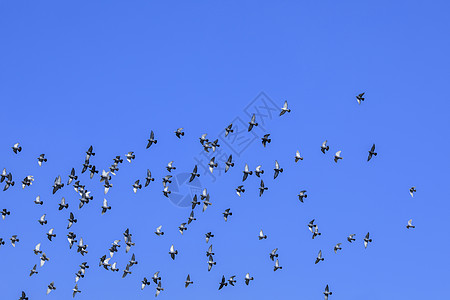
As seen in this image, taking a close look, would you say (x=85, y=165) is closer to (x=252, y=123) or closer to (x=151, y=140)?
(x=151, y=140)

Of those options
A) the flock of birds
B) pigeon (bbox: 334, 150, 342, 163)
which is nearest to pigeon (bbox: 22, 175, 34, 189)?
the flock of birds

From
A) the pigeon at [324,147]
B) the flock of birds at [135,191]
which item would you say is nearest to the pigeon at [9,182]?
the flock of birds at [135,191]

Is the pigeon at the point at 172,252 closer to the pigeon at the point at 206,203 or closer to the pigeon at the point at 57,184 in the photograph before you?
the pigeon at the point at 206,203

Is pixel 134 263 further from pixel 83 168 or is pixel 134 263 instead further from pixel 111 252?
pixel 83 168

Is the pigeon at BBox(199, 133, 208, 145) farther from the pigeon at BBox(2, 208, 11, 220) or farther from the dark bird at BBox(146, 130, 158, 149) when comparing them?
the pigeon at BBox(2, 208, 11, 220)

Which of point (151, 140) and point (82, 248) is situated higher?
point (151, 140)

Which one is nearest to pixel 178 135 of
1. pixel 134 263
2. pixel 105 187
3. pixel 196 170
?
pixel 196 170

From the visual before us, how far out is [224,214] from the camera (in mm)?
90812

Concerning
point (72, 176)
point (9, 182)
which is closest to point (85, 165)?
point (72, 176)

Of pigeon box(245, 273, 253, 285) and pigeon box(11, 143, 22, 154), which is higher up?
pigeon box(11, 143, 22, 154)

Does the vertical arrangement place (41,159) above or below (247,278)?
above

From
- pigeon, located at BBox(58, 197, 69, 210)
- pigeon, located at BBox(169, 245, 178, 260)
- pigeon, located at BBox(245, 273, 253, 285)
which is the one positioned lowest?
pigeon, located at BBox(245, 273, 253, 285)

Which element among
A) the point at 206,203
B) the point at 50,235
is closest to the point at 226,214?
the point at 206,203

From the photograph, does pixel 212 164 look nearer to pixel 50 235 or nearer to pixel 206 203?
pixel 206 203
